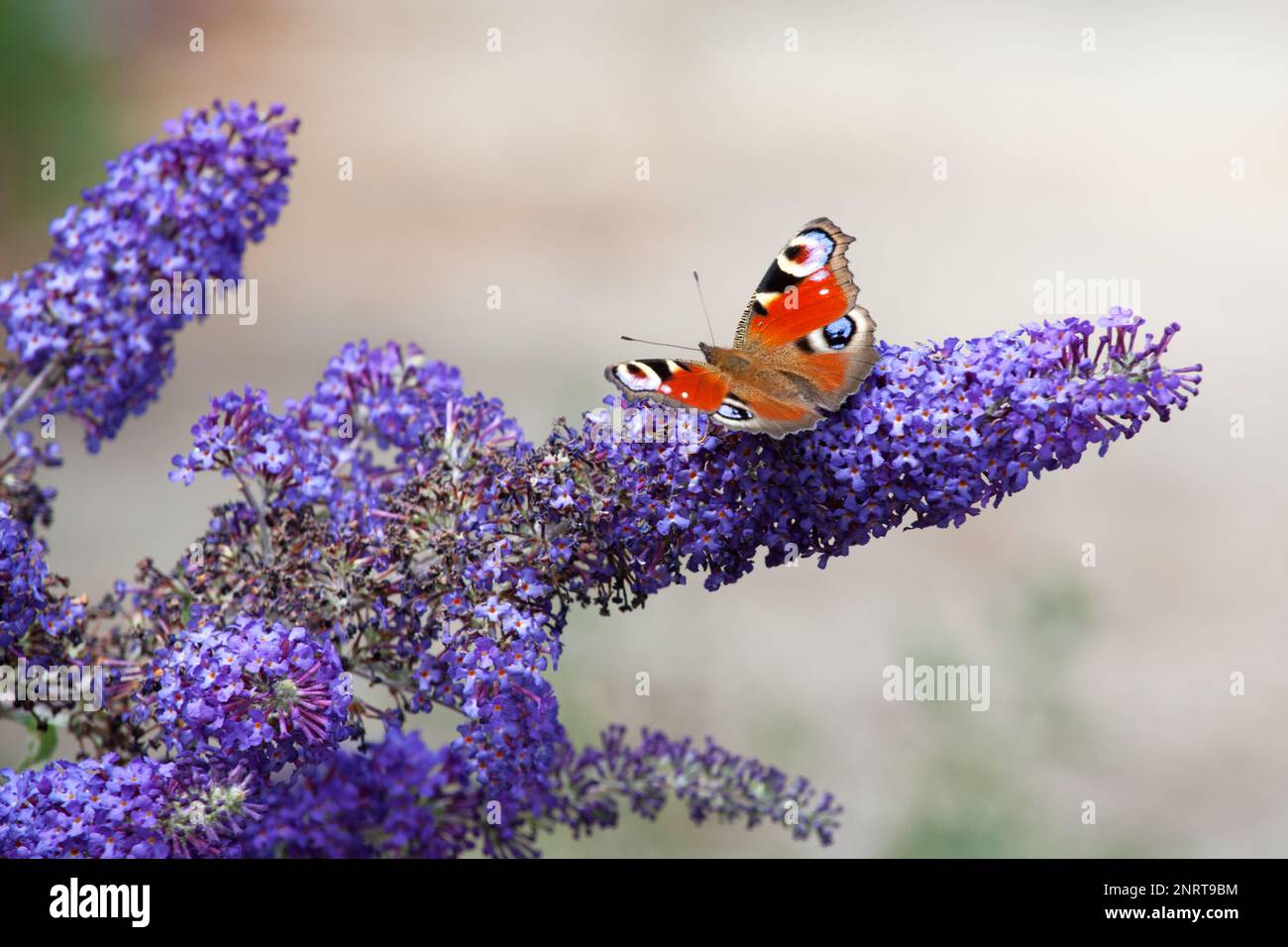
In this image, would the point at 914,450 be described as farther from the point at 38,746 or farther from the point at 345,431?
the point at 38,746

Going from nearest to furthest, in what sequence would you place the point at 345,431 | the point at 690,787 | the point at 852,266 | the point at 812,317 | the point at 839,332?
the point at 839,332
the point at 812,317
the point at 345,431
the point at 690,787
the point at 852,266

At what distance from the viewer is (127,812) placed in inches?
86.4

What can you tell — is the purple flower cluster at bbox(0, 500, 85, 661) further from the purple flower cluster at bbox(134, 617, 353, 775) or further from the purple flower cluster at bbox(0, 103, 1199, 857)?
the purple flower cluster at bbox(134, 617, 353, 775)

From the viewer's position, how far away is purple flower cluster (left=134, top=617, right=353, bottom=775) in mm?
2189

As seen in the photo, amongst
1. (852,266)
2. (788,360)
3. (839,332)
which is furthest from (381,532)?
(852,266)

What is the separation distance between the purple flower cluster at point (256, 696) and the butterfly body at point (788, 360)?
Answer: 2.44ft

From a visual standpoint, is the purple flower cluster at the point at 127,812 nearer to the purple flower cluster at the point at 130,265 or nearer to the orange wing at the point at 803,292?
the purple flower cluster at the point at 130,265

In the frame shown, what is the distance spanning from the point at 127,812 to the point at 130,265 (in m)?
1.20

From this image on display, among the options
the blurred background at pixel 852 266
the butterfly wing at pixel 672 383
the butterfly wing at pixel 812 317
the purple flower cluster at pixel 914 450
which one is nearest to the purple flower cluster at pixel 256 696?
the purple flower cluster at pixel 914 450

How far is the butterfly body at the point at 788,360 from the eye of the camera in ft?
7.70

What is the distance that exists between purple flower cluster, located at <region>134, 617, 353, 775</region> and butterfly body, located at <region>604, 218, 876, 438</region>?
2.44 ft

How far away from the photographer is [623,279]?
10695 mm

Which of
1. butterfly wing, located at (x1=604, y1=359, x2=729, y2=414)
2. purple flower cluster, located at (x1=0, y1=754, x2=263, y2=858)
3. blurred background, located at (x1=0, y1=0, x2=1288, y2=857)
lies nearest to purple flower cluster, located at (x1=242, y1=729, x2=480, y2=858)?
purple flower cluster, located at (x1=0, y1=754, x2=263, y2=858)

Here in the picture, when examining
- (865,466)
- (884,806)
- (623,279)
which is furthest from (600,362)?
(865,466)
